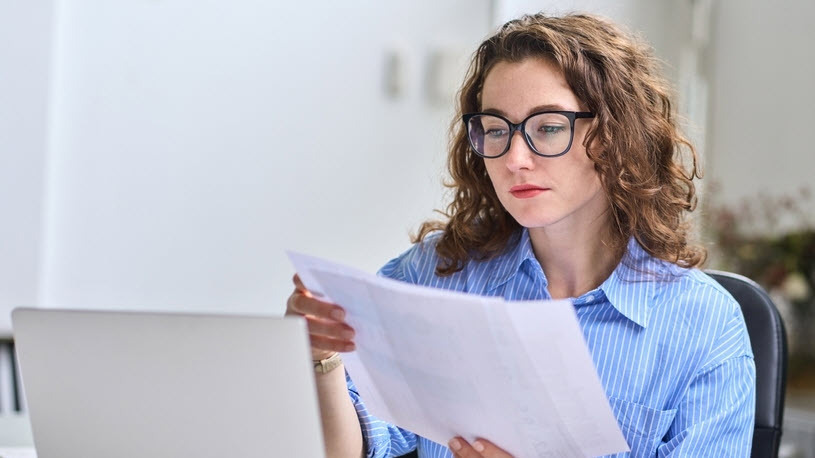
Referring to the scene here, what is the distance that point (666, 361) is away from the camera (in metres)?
1.22

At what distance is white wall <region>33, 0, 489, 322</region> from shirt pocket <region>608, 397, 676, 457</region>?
1.88m

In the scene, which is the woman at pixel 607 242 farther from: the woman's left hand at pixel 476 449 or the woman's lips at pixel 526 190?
the woman's left hand at pixel 476 449

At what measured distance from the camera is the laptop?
79cm

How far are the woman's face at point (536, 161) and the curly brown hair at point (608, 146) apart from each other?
0.05 ft

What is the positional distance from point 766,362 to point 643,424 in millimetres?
248

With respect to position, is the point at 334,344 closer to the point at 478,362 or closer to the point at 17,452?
the point at 478,362

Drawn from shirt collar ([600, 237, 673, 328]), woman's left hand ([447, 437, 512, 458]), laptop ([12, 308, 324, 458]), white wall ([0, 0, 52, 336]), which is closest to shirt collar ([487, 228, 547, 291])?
shirt collar ([600, 237, 673, 328])

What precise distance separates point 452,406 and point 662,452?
0.37 meters

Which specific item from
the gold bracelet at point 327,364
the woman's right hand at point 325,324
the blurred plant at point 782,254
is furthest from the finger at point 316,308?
the blurred plant at point 782,254

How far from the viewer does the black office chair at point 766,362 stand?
4.32 feet

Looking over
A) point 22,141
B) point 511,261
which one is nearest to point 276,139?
point 22,141

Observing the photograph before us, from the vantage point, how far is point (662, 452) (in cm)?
119

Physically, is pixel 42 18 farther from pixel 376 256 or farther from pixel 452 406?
pixel 452 406

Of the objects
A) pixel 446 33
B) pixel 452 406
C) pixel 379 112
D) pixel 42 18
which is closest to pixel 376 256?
pixel 379 112
